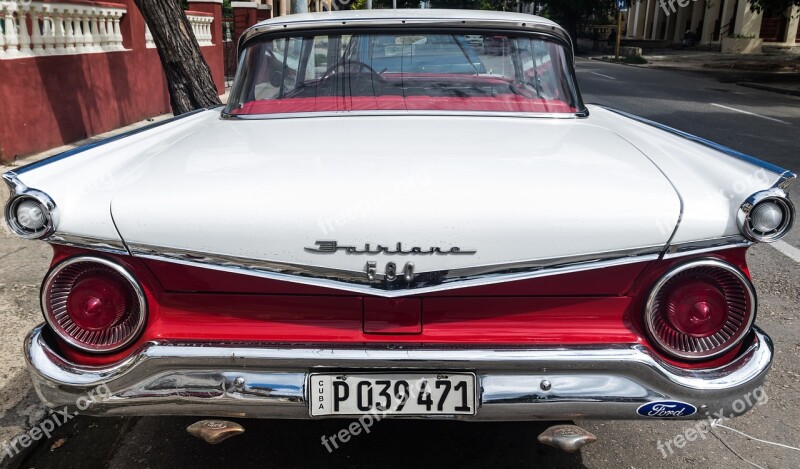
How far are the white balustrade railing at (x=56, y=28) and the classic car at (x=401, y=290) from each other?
6228 millimetres

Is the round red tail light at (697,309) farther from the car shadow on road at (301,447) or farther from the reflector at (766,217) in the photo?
the car shadow on road at (301,447)

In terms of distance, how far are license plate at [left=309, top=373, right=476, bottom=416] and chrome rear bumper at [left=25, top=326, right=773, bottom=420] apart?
0.03 meters

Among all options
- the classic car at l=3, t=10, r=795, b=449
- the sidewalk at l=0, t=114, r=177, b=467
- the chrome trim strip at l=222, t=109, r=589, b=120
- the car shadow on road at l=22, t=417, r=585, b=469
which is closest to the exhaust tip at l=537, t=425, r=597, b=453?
the classic car at l=3, t=10, r=795, b=449

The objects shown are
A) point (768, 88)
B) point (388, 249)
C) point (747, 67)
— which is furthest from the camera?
point (747, 67)

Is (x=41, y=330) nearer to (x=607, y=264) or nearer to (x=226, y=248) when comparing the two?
(x=226, y=248)

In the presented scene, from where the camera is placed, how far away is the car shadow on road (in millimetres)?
2766

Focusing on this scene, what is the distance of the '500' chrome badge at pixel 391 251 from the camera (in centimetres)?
197

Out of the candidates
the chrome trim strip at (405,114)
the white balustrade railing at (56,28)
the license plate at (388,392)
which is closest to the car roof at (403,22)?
the chrome trim strip at (405,114)

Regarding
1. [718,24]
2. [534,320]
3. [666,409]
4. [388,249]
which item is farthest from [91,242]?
[718,24]

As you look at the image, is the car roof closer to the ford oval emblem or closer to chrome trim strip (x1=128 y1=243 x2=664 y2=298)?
chrome trim strip (x1=128 y1=243 x2=664 y2=298)

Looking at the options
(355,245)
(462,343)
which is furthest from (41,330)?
(462,343)

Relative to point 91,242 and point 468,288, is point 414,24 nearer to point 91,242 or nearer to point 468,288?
point 468,288

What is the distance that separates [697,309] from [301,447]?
5.04 ft

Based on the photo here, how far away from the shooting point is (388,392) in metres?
2.04
